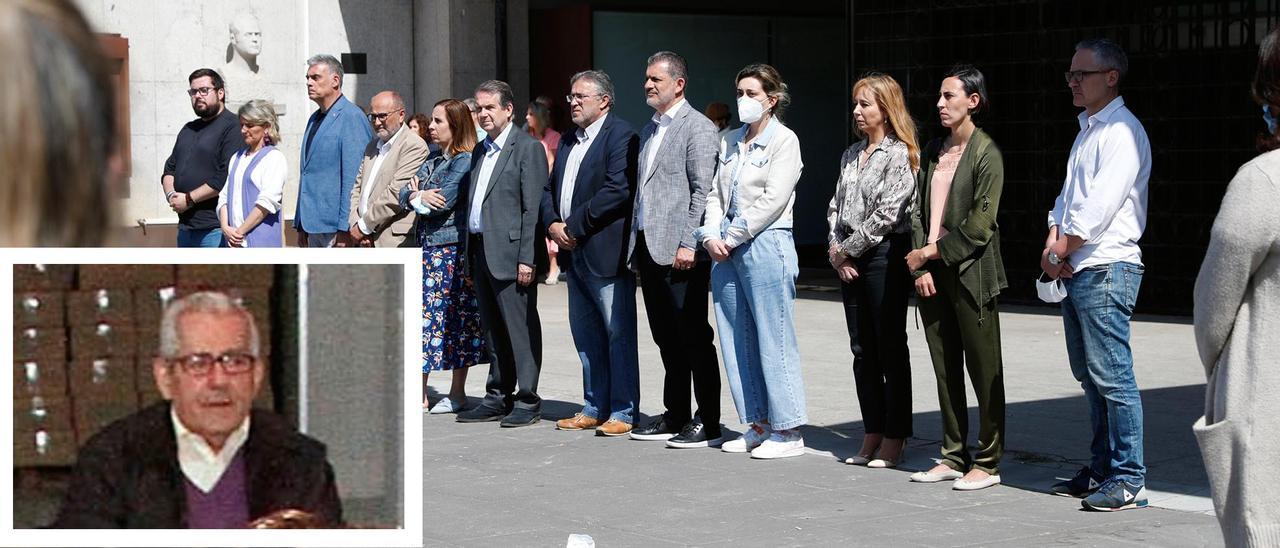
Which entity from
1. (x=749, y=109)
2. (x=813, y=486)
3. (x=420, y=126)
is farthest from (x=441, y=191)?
(x=420, y=126)

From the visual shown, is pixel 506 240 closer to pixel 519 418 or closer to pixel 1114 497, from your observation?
pixel 519 418

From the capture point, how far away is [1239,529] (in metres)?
3.65

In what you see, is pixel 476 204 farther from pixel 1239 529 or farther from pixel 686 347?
pixel 1239 529

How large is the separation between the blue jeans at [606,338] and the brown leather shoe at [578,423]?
0.14 feet

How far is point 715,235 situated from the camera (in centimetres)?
808

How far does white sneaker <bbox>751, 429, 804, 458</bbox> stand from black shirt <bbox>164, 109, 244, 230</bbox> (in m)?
3.92

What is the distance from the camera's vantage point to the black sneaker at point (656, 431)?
28.8 ft

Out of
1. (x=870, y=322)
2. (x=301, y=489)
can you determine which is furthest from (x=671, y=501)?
(x=301, y=489)

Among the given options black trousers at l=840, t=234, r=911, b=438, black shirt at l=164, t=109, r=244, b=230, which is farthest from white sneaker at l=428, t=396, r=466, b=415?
black trousers at l=840, t=234, r=911, b=438

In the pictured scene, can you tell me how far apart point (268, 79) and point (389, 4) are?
1.79m

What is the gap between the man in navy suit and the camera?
8.85m

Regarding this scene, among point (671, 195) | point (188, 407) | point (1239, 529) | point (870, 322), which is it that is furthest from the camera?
point (671, 195)

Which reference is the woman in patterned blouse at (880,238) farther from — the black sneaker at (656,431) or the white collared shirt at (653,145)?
the black sneaker at (656,431)

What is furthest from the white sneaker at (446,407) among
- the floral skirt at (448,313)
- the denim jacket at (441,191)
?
the denim jacket at (441,191)
